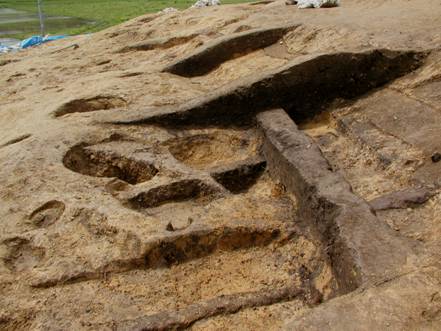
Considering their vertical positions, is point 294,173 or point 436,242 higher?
point 436,242

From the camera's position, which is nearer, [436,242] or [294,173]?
[436,242]

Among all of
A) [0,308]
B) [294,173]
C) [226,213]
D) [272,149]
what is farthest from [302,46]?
[0,308]

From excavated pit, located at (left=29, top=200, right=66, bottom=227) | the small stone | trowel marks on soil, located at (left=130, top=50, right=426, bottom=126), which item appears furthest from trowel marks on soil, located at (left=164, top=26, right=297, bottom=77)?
the small stone

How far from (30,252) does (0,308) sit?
1.61ft

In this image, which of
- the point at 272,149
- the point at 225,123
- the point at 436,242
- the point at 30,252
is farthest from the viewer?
the point at 225,123

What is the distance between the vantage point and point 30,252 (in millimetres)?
3236

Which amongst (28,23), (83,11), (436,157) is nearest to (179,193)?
(436,157)

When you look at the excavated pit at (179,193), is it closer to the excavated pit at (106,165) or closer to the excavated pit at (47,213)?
the excavated pit at (106,165)

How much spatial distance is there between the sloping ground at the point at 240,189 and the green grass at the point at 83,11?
518 inches

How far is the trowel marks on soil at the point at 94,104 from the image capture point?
5.54 meters

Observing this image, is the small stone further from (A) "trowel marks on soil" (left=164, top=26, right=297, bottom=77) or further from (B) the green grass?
(B) the green grass

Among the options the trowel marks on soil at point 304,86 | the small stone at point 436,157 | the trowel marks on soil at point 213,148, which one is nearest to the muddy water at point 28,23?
the trowel marks on soil at point 304,86

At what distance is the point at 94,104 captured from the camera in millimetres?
5637

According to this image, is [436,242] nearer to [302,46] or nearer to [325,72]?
[325,72]
